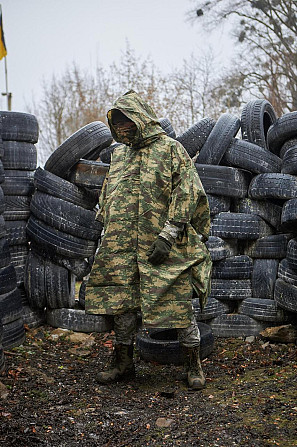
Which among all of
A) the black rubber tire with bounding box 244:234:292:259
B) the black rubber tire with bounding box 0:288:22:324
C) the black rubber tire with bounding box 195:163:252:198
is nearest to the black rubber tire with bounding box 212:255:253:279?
the black rubber tire with bounding box 244:234:292:259

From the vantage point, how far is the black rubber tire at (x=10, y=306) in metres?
4.51

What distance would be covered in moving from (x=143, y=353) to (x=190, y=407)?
41.3 inches

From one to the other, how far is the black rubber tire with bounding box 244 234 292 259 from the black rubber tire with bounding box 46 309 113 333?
1.57 meters

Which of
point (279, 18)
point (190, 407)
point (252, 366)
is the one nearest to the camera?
point (190, 407)

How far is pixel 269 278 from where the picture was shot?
5023mm

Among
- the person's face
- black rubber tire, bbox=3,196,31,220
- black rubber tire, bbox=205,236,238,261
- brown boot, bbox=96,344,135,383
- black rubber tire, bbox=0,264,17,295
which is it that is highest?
the person's face

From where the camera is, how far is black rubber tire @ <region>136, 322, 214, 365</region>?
4.26m

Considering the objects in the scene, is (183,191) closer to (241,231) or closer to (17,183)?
(241,231)

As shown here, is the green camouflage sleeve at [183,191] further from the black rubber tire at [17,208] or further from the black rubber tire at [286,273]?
the black rubber tire at [17,208]

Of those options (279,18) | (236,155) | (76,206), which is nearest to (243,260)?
(236,155)

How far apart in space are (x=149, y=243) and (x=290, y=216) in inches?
60.5

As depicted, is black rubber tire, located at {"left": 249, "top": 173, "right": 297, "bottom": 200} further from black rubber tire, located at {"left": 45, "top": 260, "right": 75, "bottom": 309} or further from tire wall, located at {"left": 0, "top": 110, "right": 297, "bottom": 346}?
black rubber tire, located at {"left": 45, "top": 260, "right": 75, "bottom": 309}

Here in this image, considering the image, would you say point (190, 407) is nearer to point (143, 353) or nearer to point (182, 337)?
point (182, 337)

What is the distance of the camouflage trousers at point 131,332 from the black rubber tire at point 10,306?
1182 millimetres
